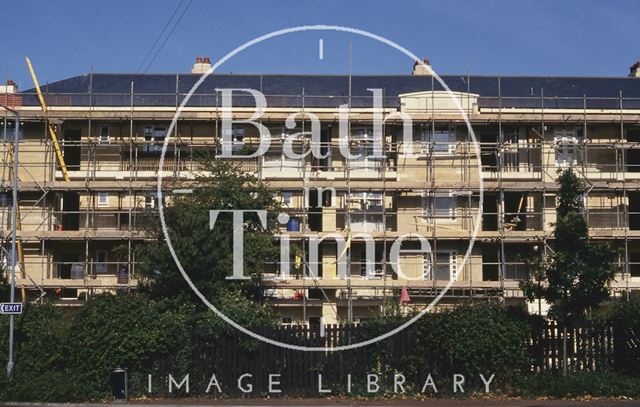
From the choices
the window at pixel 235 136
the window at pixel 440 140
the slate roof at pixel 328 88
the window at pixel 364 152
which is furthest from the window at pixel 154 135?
the window at pixel 440 140

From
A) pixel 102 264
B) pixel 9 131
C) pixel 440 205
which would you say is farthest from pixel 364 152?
pixel 9 131

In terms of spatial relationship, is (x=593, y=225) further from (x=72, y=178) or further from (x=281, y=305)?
(x=72, y=178)

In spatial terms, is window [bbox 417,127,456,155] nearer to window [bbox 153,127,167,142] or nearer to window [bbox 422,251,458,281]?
window [bbox 422,251,458,281]

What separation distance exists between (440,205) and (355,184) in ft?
12.2

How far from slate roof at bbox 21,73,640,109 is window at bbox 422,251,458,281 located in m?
6.74

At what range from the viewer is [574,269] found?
21031 millimetres

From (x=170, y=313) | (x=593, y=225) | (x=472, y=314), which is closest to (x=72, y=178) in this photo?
(x=170, y=313)

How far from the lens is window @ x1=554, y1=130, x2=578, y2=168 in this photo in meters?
33.2

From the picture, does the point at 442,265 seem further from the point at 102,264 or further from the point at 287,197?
the point at 102,264

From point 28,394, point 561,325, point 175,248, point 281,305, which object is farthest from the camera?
point 281,305

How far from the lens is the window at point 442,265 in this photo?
3298 cm

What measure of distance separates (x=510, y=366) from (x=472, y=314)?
165cm

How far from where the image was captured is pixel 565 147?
33.6 meters

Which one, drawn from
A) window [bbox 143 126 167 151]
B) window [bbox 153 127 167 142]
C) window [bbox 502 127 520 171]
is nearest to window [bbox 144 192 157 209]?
window [bbox 143 126 167 151]
